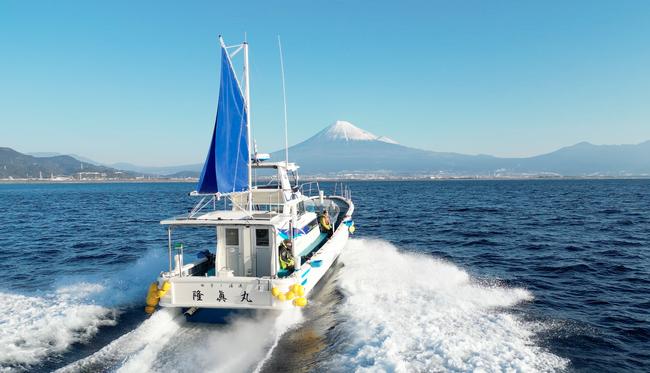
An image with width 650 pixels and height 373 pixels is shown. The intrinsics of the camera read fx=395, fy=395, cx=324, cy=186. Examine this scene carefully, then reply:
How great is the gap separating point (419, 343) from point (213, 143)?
267 inches

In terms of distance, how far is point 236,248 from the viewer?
10227mm

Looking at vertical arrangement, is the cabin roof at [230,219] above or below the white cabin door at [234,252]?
above

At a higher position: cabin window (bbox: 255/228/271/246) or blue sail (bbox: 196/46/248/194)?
blue sail (bbox: 196/46/248/194)

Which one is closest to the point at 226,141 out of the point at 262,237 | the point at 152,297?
the point at 262,237

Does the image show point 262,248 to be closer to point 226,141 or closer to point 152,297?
point 152,297

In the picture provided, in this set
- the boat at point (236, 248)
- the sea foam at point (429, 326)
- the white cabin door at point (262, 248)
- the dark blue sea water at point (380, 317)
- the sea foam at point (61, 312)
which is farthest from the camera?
the white cabin door at point (262, 248)

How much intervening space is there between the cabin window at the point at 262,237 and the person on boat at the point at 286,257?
1.32 feet

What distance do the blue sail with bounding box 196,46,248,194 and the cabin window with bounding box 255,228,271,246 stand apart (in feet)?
4.43

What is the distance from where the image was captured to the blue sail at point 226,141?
1005 cm

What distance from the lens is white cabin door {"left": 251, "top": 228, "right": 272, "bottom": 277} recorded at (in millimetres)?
10211

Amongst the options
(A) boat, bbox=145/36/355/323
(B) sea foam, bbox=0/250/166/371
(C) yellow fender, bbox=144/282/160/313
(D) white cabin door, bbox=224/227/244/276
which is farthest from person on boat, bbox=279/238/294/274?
(B) sea foam, bbox=0/250/166/371

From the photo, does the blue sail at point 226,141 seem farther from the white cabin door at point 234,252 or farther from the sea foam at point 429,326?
the sea foam at point 429,326

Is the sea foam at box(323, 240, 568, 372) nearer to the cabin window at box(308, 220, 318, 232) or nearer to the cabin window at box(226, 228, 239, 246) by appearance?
the cabin window at box(308, 220, 318, 232)

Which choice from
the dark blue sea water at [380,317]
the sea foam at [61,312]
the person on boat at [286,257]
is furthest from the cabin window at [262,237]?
the sea foam at [61,312]
